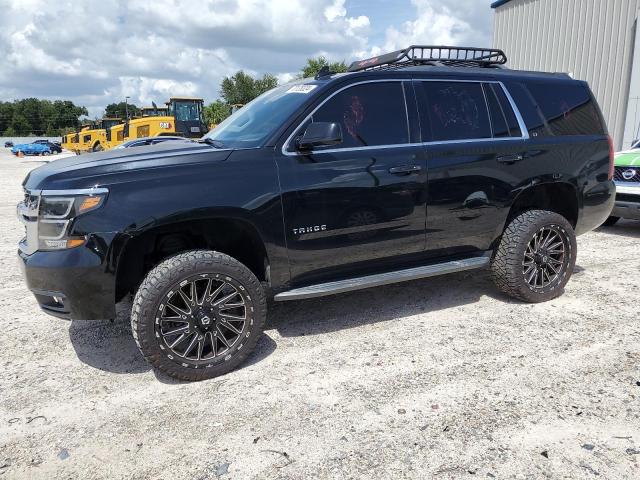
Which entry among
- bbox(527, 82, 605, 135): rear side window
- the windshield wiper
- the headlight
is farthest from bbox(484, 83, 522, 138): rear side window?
the headlight

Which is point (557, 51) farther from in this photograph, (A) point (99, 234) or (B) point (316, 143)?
(A) point (99, 234)

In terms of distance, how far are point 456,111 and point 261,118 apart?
160 centimetres

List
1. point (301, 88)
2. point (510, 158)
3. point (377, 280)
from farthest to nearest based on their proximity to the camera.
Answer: point (510, 158) < point (301, 88) < point (377, 280)

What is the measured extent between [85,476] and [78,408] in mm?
687

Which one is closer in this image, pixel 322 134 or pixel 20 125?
pixel 322 134

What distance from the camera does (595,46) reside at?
48.9ft

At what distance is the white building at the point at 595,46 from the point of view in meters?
13.9

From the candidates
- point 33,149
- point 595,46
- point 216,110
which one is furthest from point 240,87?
point 595,46

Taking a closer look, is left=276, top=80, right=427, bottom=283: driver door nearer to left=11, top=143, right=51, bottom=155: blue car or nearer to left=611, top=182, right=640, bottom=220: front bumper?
left=611, top=182, right=640, bottom=220: front bumper

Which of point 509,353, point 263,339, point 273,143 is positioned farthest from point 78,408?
point 509,353

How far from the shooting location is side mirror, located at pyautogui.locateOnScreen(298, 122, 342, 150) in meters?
3.35

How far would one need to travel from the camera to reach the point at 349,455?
8.31ft

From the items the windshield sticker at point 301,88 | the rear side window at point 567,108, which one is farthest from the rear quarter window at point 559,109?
the windshield sticker at point 301,88

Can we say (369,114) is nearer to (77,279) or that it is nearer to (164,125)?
(77,279)
